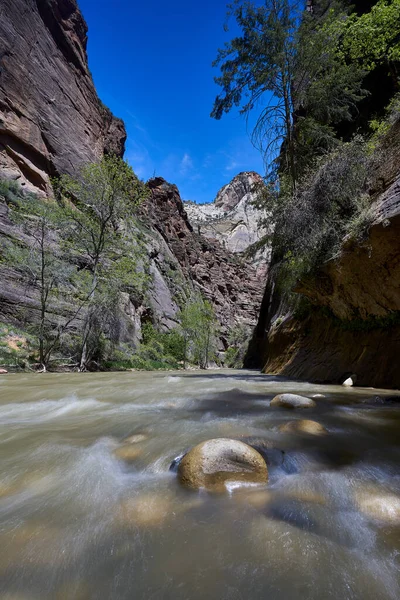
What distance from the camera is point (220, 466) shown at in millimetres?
1907

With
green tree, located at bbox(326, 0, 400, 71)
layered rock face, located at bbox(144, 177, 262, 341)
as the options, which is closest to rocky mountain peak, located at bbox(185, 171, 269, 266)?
layered rock face, located at bbox(144, 177, 262, 341)

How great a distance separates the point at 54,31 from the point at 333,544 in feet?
150

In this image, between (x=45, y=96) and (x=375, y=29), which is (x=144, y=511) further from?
(x=45, y=96)

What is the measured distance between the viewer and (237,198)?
400 feet

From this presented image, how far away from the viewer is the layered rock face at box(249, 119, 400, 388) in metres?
5.44

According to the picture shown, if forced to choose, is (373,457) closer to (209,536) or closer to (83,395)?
(209,536)

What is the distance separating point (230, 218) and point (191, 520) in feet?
335

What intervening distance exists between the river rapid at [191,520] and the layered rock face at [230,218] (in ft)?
226

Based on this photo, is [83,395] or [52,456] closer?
[52,456]

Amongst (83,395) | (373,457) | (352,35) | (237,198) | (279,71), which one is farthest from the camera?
(237,198)

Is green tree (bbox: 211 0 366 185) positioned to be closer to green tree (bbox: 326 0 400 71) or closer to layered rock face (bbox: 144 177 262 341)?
green tree (bbox: 326 0 400 71)

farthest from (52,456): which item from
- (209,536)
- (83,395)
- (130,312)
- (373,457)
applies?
(130,312)

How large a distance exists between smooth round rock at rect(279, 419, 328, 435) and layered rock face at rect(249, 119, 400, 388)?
3.90m

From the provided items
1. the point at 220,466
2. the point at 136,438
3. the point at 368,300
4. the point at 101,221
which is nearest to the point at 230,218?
the point at 101,221
